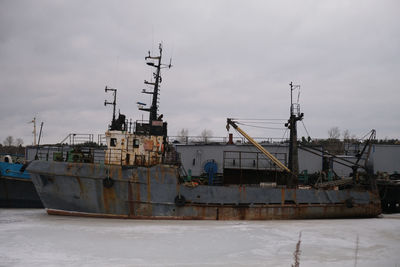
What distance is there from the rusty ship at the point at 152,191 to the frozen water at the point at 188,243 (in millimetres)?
729

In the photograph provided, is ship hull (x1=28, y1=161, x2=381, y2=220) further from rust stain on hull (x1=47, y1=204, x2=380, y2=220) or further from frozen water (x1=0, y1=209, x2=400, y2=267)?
frozen water (x1=0, y1=209, x2=400, y2=267)

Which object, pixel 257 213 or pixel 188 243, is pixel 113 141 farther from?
Result: pixel 257 213

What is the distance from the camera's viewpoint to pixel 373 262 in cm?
864

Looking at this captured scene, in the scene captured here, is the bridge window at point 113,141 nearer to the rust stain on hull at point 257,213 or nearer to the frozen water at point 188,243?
the rust stain on hull at point 257,213

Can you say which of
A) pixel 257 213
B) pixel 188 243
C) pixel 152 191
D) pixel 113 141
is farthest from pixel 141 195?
pixel 257 213

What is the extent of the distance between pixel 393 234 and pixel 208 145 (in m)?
16.0

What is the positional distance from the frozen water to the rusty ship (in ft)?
2.39

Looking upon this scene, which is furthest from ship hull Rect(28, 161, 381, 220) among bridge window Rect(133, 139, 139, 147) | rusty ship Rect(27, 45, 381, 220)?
bridge window Rect(133, 139, 139, 147)

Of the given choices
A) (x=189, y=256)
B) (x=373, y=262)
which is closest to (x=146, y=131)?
(x=189, y=256)

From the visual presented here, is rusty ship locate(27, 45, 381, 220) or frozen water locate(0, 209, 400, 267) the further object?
rusty ship locate(27, 45, 381, 220)

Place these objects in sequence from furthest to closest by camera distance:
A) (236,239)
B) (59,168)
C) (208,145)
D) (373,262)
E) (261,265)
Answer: (208,145)
(59,168)
(236,239)
(373,262)
(261,265)

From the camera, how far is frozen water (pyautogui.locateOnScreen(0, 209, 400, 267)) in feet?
27.7

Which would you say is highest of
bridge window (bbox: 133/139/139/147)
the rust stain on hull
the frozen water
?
bridge window (bbox: 133/139/139/147)

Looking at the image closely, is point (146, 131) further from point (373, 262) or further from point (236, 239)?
point (373, 262)
